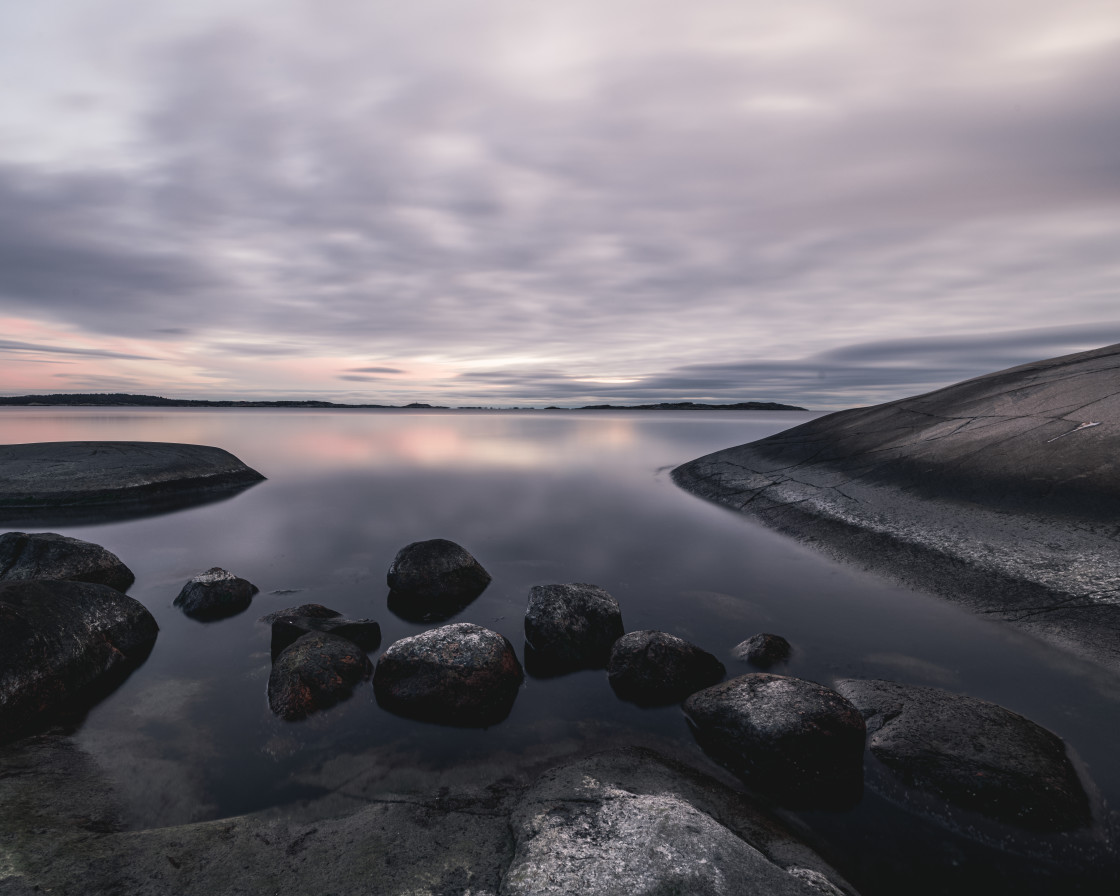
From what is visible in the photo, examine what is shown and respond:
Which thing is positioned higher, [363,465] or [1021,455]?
[1021,455]

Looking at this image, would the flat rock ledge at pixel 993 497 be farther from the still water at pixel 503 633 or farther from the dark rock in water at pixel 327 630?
the dark rock in water at pixel 327 630

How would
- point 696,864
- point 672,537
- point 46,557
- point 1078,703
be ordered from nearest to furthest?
point 696,864 → point 1078,703 → point 46,557 → point 672,537

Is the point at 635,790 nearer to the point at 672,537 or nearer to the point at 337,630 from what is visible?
the point at 337,630

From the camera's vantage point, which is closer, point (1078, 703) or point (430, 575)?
point (1078, 703)

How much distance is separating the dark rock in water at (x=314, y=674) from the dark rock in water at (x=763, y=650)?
4.55 metres

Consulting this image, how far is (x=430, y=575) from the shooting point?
8.68 m

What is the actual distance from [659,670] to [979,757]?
2.73 m

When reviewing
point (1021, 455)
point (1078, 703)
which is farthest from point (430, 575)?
point (1021, 455)

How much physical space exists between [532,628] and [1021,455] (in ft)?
33.0

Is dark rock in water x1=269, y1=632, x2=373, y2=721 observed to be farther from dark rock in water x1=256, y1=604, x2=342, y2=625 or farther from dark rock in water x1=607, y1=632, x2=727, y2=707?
dark rock in water x1=607, y1=632, x2=727, y2=707

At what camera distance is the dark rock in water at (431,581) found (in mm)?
8422

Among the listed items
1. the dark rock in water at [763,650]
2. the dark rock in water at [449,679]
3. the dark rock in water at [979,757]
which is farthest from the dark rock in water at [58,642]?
the dark rock in water at [979,757]

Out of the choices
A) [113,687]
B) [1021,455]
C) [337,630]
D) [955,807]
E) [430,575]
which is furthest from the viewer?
[1021,455]

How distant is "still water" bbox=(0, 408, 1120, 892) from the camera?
14.2ft
